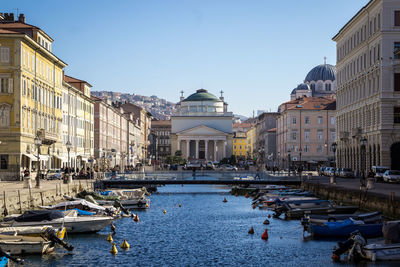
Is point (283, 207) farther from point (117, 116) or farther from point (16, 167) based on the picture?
point (117, 116)

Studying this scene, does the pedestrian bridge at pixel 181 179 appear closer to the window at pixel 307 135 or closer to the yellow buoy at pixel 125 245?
the yellow buoy at pixel 125 245

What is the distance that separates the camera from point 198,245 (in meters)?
36.9

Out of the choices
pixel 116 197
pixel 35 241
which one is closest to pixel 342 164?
pixel 116 197

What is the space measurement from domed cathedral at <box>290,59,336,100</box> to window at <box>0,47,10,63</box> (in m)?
134

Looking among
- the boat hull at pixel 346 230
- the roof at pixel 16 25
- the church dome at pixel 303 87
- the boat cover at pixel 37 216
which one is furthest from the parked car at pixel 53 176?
the church dome at pixel 303 87

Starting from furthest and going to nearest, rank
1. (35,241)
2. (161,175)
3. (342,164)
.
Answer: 1. (342,164)
2. (161,175)
3. (35,241)

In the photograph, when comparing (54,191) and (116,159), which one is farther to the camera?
(116,159)

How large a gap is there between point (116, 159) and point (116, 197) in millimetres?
76094

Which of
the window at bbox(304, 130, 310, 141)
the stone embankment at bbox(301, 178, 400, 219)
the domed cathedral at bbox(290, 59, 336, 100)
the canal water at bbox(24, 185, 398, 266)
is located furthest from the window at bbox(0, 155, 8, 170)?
the domed cathedral at bbox(290, 59, 336, 100)

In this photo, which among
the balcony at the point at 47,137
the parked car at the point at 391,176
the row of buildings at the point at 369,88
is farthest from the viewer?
the row of buildings at the point at 369,88

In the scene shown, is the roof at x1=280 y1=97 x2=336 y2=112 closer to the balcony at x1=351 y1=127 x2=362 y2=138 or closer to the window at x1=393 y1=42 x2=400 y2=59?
the balcony at x1=351 y1=127 x2=362 y2=138

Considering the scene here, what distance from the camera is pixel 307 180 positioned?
7412 centimetres

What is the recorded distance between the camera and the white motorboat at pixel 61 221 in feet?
119

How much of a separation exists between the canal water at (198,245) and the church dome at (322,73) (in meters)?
142
